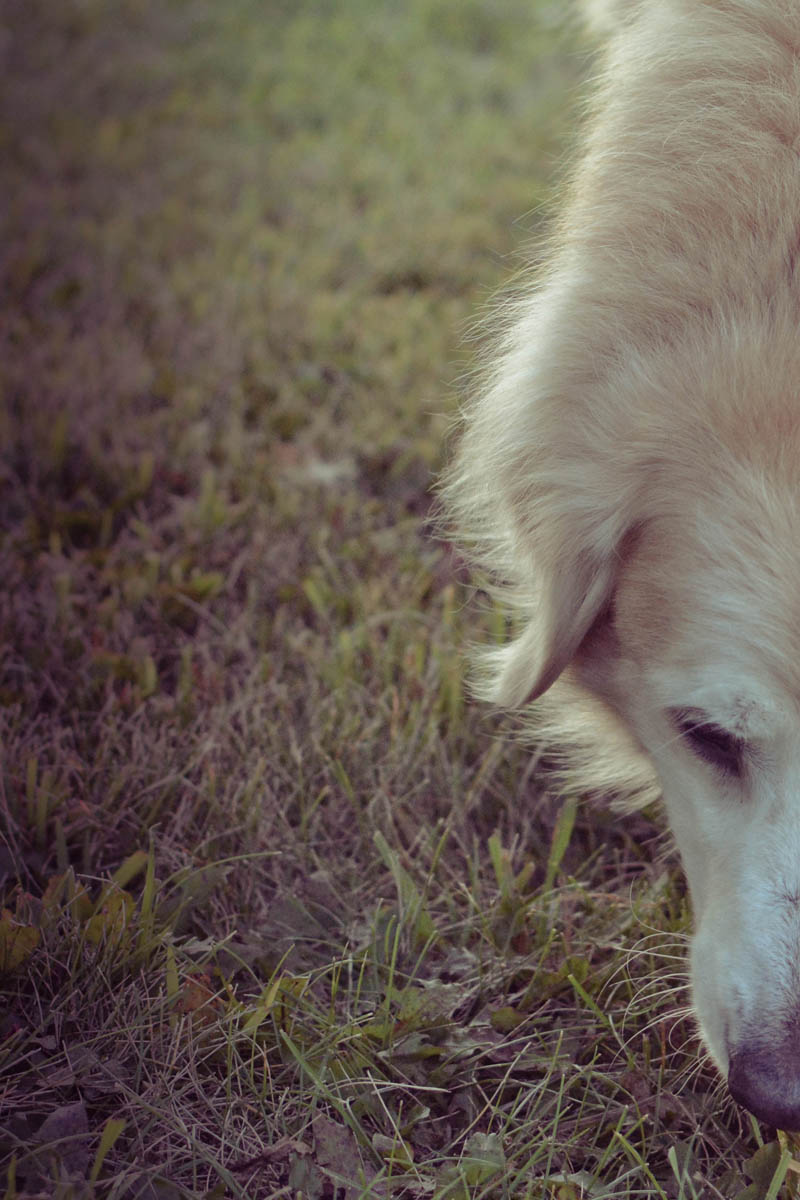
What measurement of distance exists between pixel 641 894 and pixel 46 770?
4.14 ft

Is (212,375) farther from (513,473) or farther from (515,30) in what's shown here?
(515,30)

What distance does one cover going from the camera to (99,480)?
3555 mm

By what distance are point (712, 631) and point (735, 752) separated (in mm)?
211

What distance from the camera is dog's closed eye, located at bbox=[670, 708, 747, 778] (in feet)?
6.34

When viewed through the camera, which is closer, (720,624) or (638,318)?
(720,624)

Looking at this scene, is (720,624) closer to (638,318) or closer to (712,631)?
(712,631)

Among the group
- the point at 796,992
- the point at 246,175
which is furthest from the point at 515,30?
the point at 796,992

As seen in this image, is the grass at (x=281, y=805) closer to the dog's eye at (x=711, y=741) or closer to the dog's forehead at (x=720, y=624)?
the dog's eye at (x=711, y=741)

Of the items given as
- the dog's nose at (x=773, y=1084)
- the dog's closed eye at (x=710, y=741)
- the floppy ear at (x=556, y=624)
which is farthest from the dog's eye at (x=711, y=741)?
the dog's nose at (x=773, y=1084)

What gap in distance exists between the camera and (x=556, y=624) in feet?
7.39

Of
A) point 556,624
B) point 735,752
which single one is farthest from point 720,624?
point 556,624

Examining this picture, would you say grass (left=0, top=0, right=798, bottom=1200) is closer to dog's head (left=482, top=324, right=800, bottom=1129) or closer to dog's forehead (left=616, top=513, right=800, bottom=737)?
dog's head (left=482, top=324, right=800, bottom=1129)

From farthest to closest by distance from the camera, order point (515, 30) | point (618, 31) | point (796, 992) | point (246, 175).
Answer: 1. point (515, 30)
2. point (246, 175)
3. point (618, 31)
4. point (796, 992)

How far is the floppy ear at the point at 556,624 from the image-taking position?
2.20m
